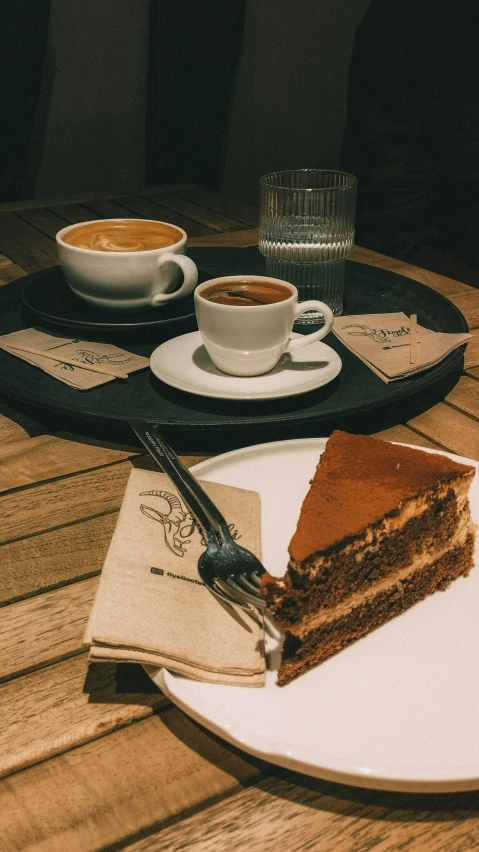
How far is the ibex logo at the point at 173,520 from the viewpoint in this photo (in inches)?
25.8

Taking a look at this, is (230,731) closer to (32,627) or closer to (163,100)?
(32,627)

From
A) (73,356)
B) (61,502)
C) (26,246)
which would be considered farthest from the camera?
(26,246)

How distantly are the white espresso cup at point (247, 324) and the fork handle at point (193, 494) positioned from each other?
0.19 m

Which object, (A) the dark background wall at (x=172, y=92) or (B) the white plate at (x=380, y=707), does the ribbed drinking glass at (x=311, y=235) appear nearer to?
(B) the white plate at (x=380, y=707)

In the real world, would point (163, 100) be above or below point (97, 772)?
above

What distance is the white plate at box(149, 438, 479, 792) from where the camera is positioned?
474 mm

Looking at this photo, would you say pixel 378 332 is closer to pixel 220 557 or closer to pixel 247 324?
pixel 247 324

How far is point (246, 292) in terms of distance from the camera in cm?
104

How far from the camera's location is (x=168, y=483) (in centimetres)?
72

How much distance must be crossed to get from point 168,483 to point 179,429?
15cm

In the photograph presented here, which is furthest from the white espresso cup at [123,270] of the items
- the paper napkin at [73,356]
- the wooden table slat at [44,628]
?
the wooden table slat at [44,628]

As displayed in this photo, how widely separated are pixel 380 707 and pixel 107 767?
190 millimetres

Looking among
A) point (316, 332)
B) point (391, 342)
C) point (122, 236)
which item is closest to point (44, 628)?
point (316, 332)

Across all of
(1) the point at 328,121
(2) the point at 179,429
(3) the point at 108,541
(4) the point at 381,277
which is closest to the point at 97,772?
(3) the point at 108,541
